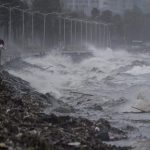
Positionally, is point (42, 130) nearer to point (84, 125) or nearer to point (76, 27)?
point (84, 125)

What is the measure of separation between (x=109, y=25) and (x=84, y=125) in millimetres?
161443

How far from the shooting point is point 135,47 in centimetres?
17475

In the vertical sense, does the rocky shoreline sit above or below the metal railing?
above

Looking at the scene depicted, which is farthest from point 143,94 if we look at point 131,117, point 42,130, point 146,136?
point 42,130

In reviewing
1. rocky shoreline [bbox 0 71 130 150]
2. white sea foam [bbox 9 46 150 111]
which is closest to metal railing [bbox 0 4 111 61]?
white sea foam [bbox 9 46 150 111]

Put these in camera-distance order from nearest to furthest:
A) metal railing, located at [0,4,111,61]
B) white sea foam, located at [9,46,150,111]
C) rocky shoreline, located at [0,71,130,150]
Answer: rocky shoreline, located at [0,71,130,150]
white sea foam, located at [9,46,150,111]
metal railing, located at [0,4,111,61]

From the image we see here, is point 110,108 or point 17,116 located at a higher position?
point 17,116

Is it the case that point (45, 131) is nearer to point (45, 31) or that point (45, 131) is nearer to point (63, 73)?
point (63, 73)

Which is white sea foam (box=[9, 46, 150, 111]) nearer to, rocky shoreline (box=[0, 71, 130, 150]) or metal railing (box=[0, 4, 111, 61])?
metal railing (box=[0, 4, 111, 61])

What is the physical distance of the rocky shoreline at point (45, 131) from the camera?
46.2 feet

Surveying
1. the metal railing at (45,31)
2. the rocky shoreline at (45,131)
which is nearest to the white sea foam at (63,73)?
the metal railing at (45,31)

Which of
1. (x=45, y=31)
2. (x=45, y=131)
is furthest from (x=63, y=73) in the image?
(x=45, y=31)

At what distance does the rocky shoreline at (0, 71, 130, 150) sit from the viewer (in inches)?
555

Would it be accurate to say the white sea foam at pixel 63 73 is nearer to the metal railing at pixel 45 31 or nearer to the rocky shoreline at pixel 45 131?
the metal railing at pixel 45 31
